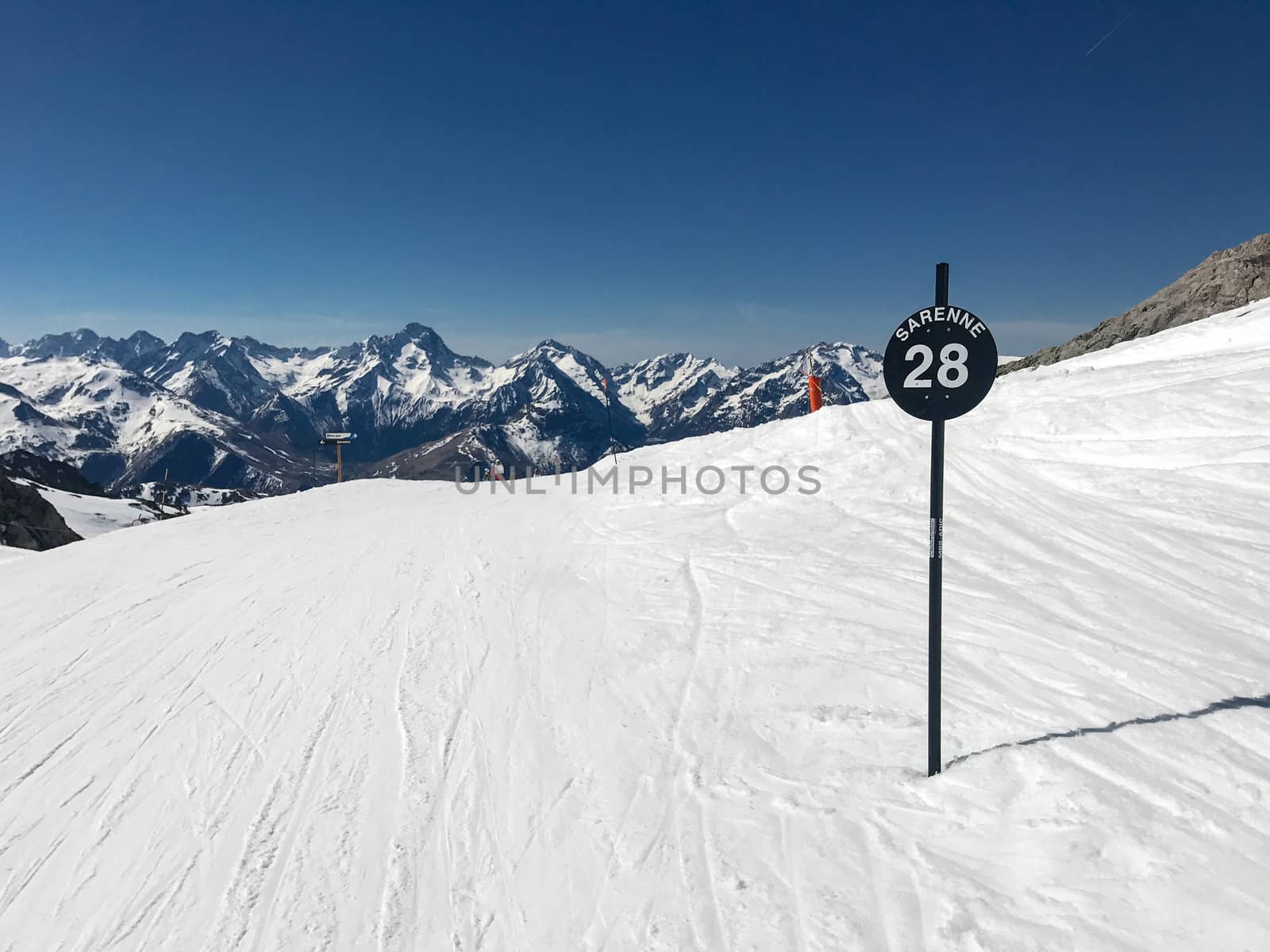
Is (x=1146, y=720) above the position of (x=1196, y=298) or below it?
below

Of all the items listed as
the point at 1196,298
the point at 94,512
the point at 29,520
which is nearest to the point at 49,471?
the point at 94,512

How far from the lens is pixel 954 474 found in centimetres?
1341

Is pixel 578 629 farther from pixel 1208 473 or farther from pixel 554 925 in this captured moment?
pixel 1208 473

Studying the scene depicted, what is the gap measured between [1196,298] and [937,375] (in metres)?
57.7

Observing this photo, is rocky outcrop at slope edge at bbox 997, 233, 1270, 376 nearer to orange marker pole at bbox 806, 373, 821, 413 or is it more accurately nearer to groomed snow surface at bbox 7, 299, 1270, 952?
orange marker pole at bbox 806, 373, 821, 413

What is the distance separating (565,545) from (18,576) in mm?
11474

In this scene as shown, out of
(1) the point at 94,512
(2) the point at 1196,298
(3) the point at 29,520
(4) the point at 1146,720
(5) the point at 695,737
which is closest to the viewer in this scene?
(4) the point at 1146,720

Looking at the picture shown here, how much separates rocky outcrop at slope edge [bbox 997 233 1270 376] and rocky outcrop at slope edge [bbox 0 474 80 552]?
279 feet

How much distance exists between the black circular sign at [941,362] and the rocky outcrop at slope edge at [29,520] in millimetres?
76924

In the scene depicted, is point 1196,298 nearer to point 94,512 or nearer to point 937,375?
point 937,375

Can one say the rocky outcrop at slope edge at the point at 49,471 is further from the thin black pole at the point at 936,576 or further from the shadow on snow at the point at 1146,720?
the shadow on snow at the point at 1146,720

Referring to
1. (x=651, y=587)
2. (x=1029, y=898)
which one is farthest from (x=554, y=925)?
(x=651, y=587)

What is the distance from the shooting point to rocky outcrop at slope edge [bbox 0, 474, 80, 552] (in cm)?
5944

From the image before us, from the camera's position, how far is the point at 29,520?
67.6 meters
